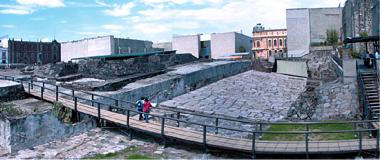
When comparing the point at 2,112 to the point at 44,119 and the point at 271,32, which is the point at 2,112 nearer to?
the point at 44,119

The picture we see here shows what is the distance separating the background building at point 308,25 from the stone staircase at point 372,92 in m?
35.7

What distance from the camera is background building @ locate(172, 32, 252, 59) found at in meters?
56.8

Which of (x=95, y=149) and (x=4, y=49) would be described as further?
(x=4, y=49)

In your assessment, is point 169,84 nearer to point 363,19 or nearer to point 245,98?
point 245,98

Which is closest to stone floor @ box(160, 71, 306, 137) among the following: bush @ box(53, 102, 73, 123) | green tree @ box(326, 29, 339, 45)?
bush @ box(53, 102, 73, 123)

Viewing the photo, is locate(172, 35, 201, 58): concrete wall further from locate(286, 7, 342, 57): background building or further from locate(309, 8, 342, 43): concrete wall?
locate(309, 8, 342, 43): concrete wall

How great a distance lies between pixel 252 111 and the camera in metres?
16.2

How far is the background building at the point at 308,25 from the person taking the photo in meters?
51.0

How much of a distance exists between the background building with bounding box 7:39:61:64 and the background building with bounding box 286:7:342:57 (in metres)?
36.8

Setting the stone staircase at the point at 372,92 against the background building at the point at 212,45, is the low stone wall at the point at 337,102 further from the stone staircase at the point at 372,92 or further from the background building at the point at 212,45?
the background building at the point at 212,45

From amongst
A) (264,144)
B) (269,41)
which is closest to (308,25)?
(269,41)

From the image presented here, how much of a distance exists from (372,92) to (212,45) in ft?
146

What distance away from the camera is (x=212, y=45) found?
57.8 metres

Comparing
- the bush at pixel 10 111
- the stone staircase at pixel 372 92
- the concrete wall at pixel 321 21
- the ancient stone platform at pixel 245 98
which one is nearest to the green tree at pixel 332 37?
the concrete wall at pixel 321 21
